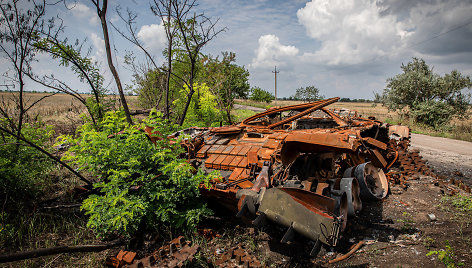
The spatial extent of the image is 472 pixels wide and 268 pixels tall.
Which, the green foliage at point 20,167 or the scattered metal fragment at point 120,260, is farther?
the green foliage at point 20,167

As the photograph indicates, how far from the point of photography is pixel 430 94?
18.0m

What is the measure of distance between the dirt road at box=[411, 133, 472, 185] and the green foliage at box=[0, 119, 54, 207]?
9.63m

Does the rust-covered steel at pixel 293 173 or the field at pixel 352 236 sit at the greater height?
the rust-covered steel at pixel 293 173

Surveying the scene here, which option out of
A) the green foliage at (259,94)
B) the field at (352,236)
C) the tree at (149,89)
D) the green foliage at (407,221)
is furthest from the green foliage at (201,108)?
the green foliage at (259,94)

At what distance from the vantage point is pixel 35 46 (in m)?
4.89

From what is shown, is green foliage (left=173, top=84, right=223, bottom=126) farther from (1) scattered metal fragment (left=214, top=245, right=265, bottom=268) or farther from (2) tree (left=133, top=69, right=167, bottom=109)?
(1) scattered metal fragment (left=214, top=245, right=265, bottom=268)

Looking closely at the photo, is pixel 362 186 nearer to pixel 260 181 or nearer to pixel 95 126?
pixel 260 181

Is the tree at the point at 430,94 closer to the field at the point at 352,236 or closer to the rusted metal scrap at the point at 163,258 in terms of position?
the field at the point at 352,236

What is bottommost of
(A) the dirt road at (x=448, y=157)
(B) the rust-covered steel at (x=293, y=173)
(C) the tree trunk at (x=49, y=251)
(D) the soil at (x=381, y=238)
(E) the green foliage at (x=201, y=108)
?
(D) the soil at (x=381, y=238)

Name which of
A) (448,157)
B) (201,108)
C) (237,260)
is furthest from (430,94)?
(237,260)

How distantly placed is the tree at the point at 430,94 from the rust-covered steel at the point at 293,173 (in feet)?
54.9

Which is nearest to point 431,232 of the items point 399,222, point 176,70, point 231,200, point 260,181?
point 399,222

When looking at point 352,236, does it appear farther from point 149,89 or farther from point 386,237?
point 149,89

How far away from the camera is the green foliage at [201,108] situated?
8.93 meters
